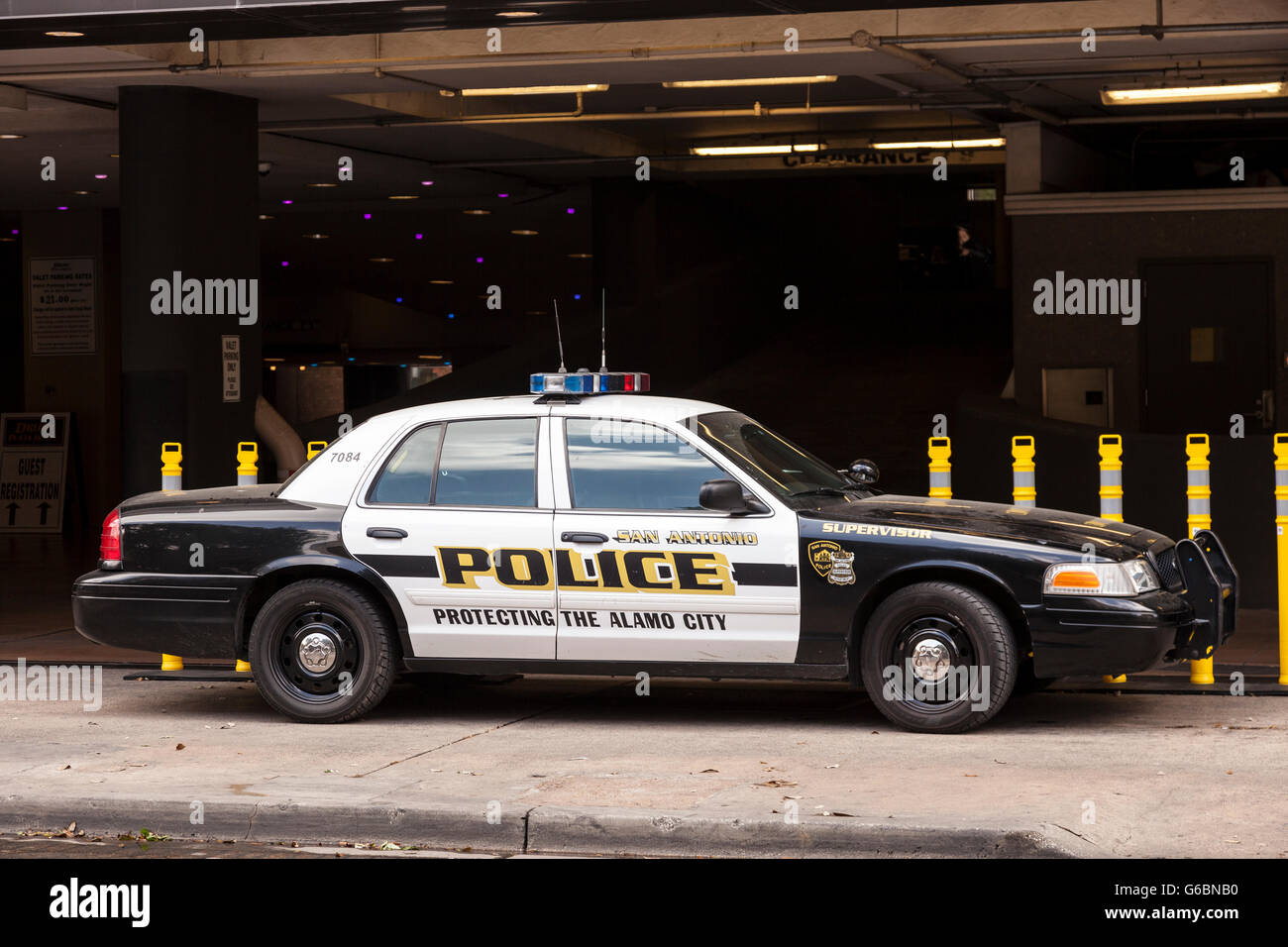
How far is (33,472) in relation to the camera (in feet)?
72.4

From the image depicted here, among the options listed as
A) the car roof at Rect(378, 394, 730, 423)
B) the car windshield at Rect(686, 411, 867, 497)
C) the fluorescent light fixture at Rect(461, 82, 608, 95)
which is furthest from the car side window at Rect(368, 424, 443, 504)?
the fluorescent light fixture at Rect(461, 82, 608, 95)

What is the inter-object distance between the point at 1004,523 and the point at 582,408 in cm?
214

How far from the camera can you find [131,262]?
516 inches

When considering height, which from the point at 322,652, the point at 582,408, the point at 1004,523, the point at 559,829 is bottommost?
the point at 559,829

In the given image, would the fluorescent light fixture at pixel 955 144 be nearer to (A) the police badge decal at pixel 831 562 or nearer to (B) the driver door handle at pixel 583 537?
(A) the police badge decal at pixel 831 562

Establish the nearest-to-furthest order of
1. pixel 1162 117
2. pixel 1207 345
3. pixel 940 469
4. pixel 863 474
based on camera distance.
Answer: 1. pixel 863 474
2. pixel 940 469
3. pixel 1162 117
4. pixel 1207 345

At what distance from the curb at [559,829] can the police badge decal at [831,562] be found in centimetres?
197

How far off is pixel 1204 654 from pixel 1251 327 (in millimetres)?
9416

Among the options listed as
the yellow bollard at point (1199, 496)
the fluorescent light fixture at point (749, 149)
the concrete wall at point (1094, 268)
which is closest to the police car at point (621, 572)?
the yellow bollard at point (1199, 496)

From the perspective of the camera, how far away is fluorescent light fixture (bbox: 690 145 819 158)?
20.1 m

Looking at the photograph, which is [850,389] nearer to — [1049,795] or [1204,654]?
[1204,654]

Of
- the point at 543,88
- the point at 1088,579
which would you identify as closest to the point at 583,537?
the point at 1088,579

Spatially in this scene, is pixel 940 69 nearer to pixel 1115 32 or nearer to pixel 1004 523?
pixel 1115 32

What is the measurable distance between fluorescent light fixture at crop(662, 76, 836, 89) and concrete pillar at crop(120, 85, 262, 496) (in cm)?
371
